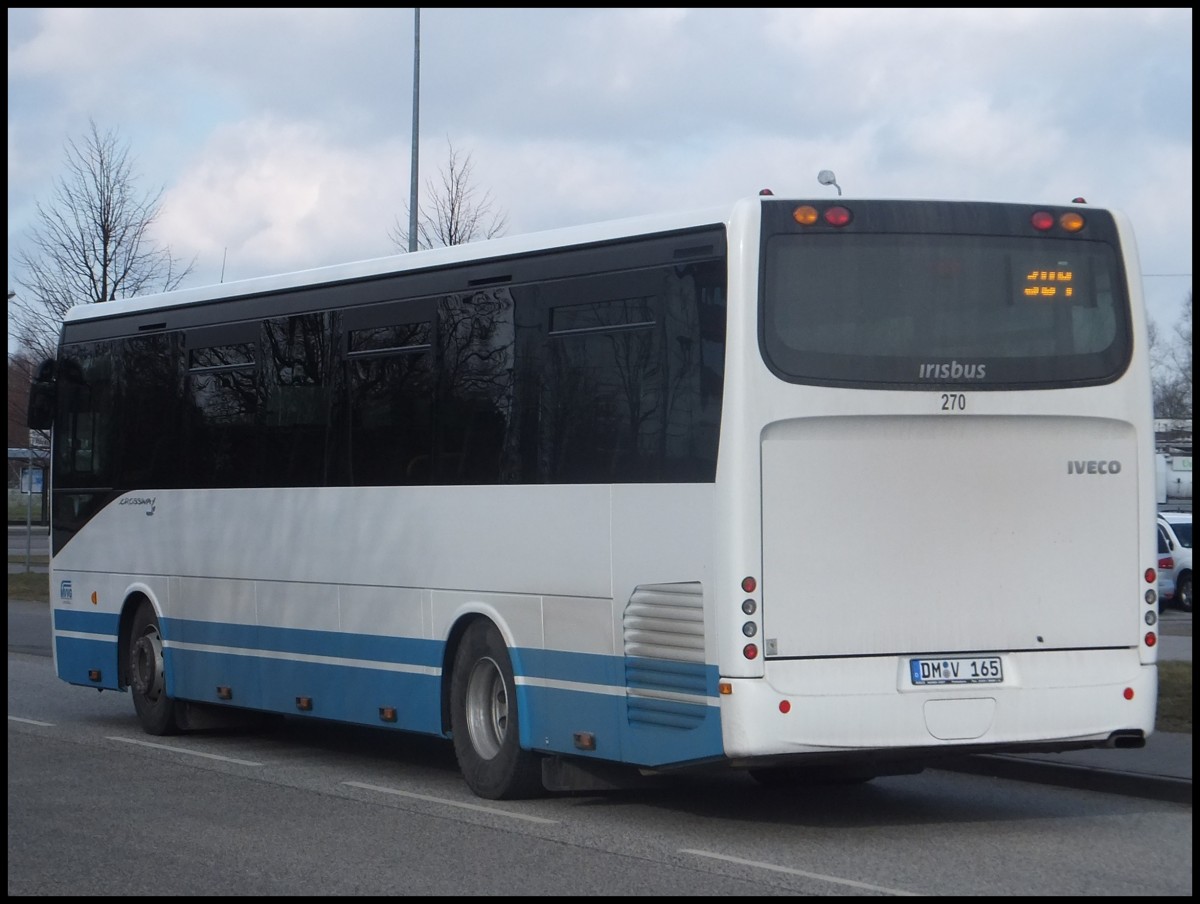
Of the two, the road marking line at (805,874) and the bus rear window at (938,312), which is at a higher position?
the bus rear window at (938,312)

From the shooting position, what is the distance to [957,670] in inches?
366

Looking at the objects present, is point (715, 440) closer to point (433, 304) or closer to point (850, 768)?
point (850, 768)

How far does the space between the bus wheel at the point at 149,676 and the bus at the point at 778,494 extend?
12.6 feet

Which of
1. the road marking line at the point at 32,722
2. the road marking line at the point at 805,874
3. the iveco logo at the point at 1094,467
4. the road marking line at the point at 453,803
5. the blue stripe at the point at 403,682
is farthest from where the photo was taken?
the road marking line at the point at 32,722

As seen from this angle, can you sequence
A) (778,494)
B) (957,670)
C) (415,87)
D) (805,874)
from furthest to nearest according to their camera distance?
(415,87) < (957,670) < (778,494) < (805,874)

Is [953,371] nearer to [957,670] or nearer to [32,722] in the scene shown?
[957,670]

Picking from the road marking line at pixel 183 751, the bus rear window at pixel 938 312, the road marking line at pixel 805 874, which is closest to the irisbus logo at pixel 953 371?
the bus rear window at pixel 938 312

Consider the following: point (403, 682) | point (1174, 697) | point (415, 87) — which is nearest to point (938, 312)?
point (403, 682)

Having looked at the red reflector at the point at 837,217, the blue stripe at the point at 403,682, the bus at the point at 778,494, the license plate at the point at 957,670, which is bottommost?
the blue stripe at the point at 403,682

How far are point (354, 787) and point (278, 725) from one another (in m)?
4.58

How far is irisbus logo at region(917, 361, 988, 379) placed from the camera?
934 centimetres

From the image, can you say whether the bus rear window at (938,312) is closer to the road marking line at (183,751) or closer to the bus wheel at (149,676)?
the road marking line at (183,751)

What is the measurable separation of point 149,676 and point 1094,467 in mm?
8842

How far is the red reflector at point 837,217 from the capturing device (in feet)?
30.7
